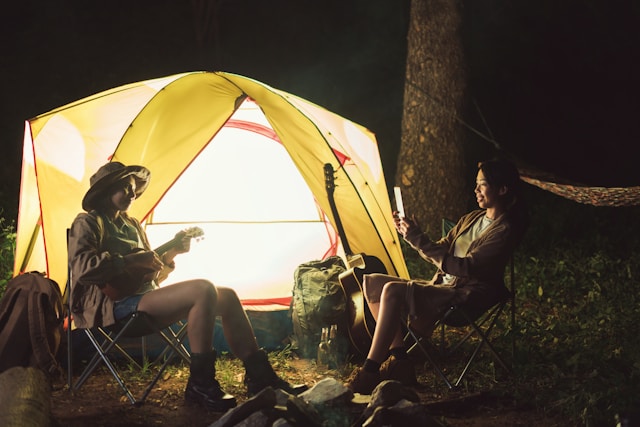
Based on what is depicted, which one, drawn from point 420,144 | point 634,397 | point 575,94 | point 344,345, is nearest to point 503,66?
point 575,94

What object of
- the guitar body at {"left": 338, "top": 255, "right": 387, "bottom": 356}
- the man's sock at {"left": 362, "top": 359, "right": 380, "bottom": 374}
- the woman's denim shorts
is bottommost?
the man's sock at {"left": 362, "top": 359, "right": 380, "bottom": 374}

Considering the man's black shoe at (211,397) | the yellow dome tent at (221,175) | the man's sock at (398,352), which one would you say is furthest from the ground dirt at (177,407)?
the yellow dome tent at (221,175)

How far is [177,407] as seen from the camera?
377 centimetres

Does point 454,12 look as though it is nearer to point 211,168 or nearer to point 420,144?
point 420,144

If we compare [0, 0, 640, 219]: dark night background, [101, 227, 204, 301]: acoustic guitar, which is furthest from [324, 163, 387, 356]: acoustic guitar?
[0, 0, 640, 219]: dark night background

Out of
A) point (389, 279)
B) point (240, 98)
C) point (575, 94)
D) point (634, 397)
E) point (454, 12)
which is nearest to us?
point (634, 397)

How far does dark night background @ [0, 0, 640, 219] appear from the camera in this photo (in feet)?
35.0


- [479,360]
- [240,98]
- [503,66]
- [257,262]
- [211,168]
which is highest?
[503,66]

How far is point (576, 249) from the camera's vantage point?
7.08m

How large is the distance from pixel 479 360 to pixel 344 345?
0.77 metres

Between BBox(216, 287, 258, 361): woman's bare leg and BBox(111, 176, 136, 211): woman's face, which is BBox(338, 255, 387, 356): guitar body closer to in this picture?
BBox(216, 287, 258, 361): woman's bare leg

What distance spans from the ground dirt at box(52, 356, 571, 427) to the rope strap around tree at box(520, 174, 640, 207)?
1429 mm

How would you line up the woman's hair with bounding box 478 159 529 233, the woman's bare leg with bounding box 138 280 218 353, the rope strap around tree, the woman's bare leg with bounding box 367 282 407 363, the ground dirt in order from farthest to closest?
the rope strap around tree, the woman's hair with bounding box 478 159 529 233, the woman's bare leg with bounding box 367 282 407 363, the woman's bare leg with bounding box 138 280 218 353, the ground dirt

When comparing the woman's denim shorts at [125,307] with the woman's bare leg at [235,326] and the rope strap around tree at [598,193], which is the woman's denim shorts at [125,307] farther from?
the rope strap around tree at [598,193]
